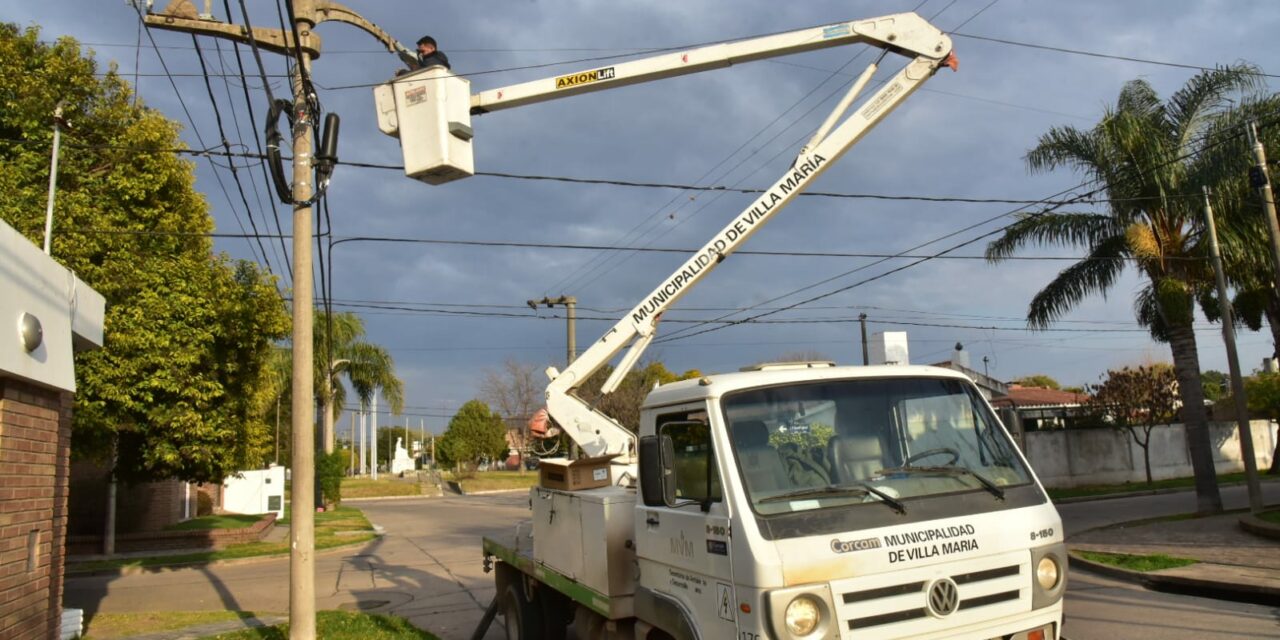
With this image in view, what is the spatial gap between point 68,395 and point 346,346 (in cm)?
3336

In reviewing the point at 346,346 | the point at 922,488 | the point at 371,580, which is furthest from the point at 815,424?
the point at 346,346

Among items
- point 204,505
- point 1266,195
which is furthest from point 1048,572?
point 204,505

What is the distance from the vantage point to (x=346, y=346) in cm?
4066

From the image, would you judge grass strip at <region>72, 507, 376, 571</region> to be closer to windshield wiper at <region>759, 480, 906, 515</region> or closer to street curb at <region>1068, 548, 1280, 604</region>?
street curb at <region>1068, 548, 1280, 604</region>

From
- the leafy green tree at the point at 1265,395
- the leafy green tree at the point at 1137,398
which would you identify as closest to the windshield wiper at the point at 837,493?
the leafy green tree at the point at 1137,398

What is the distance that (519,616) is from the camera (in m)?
7.96

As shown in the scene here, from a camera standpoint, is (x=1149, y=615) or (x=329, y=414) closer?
(x=1149, y=615)

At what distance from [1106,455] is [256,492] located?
33099 millimetres

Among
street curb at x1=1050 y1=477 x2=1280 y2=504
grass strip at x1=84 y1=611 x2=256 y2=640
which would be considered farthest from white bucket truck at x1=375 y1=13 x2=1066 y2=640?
street curb at x1=1050 y1=477 x2=1280 y2=504

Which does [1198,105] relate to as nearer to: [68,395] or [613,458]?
[613,458]

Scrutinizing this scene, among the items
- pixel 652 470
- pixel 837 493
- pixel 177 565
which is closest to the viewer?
pixel 837 493

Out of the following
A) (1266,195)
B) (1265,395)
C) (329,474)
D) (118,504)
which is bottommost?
(118,504)

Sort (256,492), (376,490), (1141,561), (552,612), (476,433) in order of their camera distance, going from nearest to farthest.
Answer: (552,612) < (1141,561) < (256,492) < (376,490) < (476,433)

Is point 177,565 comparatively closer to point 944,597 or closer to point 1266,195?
point 944,597
